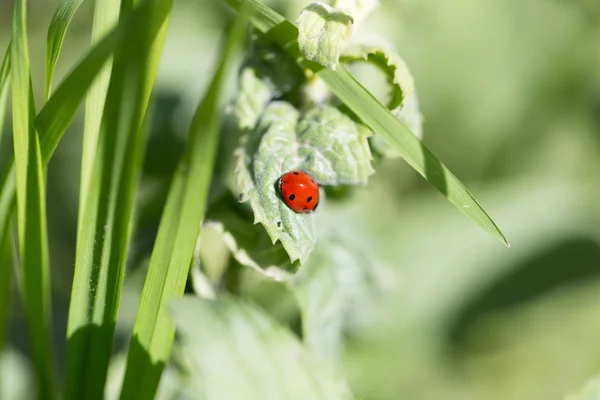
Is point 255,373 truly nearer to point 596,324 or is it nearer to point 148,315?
point 148,315

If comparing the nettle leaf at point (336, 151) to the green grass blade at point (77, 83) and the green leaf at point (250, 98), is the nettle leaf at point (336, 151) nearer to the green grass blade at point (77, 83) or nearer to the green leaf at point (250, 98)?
the green leaf at point (250, 98)

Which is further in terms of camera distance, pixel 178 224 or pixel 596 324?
pixel 596 324

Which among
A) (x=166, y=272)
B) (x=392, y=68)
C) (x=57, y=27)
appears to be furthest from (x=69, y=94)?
(x=392, y=68)

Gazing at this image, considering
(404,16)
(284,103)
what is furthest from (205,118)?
(404,16)

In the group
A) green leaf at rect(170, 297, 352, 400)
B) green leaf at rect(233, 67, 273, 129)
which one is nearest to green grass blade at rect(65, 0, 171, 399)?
green leaf at rect(170, 297, 352, 400)

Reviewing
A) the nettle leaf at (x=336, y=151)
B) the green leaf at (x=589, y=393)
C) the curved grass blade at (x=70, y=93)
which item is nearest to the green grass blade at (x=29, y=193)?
the curved grass blade at (x=70, y=93)

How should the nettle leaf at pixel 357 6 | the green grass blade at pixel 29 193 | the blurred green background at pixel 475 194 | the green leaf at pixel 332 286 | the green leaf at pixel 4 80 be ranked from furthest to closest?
the blurred green background at pixel 475 194, the green leaf at pixel 332 286, the nettle leaf at pixel 357 6, the green leaf at pixel 4 80, the green grass blade at pixel 29 193
